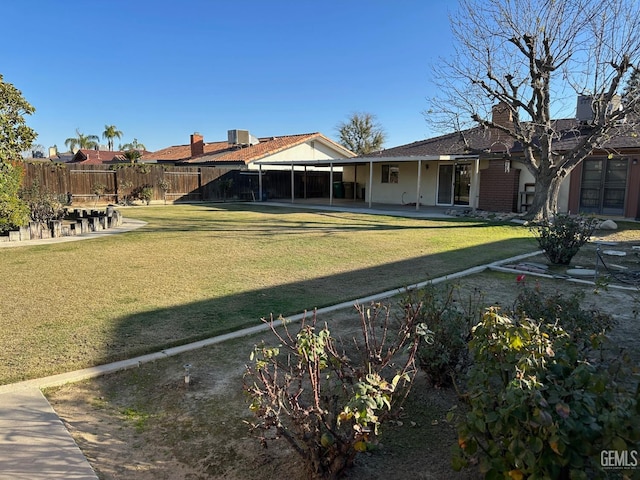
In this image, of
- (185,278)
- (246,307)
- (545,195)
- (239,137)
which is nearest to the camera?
(246,307)

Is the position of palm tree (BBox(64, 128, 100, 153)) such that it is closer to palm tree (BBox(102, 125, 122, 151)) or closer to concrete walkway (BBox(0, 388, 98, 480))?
palm tree (BBox(102, 125, 122, 151))

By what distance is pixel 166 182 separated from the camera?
76.5 feet

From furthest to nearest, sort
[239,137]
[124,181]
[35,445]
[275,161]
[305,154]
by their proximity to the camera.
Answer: [239,137] → [305,154] → [275,161] → [124,181] → [35,445]

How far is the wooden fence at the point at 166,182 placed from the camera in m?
20.1

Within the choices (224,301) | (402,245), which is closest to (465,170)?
(402,245)

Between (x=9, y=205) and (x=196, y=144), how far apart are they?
27.0m

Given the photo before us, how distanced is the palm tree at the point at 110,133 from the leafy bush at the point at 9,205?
59124 mm

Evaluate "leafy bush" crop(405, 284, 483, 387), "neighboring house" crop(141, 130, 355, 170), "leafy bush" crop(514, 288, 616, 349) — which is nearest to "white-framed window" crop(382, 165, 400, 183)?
"neighboring house" crop(141, 130, 355, 170)

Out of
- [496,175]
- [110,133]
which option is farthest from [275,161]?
[110,133]

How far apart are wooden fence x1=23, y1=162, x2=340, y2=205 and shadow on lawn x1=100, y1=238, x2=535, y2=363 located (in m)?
15.7

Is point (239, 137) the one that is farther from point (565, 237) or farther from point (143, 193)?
point (565, 237)

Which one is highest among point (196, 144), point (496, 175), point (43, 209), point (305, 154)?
point (196, 144)

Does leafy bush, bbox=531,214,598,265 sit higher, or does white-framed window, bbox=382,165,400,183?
white-framed window, bbox=382,165,400,183

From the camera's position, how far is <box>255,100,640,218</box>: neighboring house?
1535 cm
